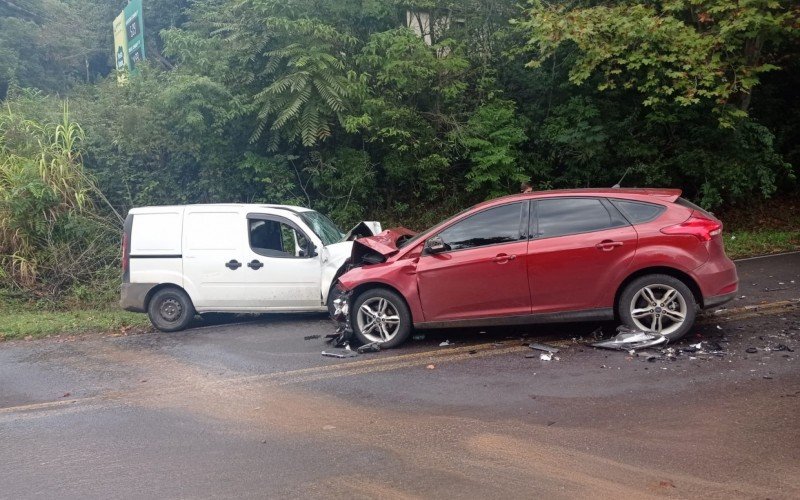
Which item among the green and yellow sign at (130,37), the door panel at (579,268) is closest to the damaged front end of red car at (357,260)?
the door panel at (579,268)

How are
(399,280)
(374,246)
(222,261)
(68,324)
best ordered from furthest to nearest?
(68,324) < (222,261) < (374,246) < (399,280)

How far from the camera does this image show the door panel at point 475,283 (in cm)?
728

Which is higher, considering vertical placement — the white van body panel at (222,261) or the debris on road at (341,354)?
the white van body panel at (222,261)

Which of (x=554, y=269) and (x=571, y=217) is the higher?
(x=571, y=217)

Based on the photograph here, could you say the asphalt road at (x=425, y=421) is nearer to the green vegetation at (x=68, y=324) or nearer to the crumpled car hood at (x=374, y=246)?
the crumpled car hood at (x=374, y=246)

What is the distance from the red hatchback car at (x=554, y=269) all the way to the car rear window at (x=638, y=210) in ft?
0.04

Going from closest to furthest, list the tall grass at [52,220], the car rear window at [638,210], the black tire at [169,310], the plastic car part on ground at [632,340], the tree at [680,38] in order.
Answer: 1. the plastic car part on ground at [632,340]
2. the car rear window at [638,210]
3. the black tire at [169,310]
4. the tree at [680,38]
5. the tall grass at [52,220]

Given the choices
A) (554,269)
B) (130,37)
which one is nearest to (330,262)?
(554,269)

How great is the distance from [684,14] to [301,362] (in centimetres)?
1078

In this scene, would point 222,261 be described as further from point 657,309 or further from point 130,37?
point 130,37

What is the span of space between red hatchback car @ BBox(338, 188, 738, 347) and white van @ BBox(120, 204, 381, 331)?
196 centimetres

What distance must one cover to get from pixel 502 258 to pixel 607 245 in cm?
112

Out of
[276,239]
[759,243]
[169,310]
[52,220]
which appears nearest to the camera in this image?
[169,310]

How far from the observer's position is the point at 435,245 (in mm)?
7582
